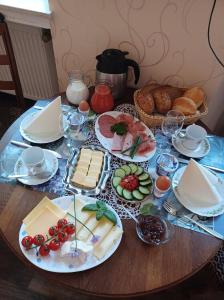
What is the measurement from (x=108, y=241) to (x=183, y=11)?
0.96m

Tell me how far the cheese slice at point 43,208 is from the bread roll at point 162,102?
2.12ft

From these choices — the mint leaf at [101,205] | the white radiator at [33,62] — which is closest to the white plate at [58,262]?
the mint leaf at [101,205]

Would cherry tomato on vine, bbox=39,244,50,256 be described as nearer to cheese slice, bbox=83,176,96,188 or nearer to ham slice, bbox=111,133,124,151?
cheese slice, bbox=83,176,96,188

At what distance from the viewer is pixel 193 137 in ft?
3.61

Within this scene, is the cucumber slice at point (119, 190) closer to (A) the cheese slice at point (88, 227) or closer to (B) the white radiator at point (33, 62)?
(A) the cheese slice at point (88, 227)

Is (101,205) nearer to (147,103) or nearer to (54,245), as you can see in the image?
(54,245)

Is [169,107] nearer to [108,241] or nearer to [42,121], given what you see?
[42,121]

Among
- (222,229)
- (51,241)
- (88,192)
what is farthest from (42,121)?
(222,229)

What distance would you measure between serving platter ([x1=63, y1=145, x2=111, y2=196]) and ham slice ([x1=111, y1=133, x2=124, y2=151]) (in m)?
0.04

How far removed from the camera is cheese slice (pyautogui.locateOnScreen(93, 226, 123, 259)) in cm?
81

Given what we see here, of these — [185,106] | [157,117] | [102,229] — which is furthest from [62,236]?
[185,106]

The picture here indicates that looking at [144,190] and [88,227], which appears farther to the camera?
[144,190]

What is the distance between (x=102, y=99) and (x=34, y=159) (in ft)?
1.42

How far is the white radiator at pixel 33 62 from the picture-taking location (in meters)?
1.60
